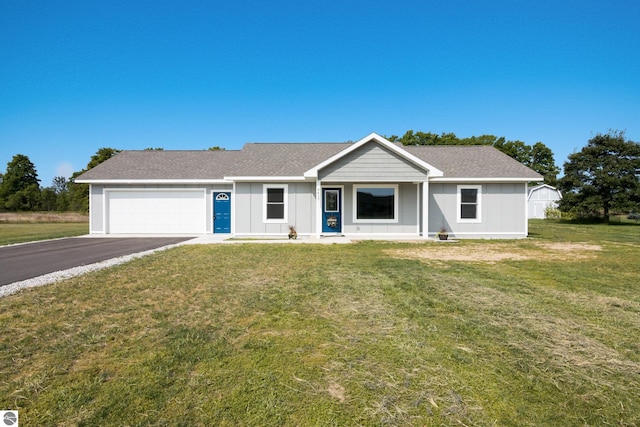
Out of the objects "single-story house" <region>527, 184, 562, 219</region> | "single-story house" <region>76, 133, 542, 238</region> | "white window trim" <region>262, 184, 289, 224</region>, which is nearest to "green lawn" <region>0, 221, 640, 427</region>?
"single-story house" <region>76, 133, 542, 238</region>

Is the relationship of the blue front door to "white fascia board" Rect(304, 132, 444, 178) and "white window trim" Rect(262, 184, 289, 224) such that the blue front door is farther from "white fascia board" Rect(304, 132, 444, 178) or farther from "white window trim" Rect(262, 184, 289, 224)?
"white fascia board" Rect(304, 132, 444, 178)

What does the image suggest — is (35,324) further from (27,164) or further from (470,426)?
(27,164)

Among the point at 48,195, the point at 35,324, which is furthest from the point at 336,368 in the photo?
the point at 48,195

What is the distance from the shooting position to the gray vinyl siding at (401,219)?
1480cm

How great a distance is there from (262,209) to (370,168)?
566cm

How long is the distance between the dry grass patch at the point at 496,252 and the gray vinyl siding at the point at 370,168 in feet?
11.3

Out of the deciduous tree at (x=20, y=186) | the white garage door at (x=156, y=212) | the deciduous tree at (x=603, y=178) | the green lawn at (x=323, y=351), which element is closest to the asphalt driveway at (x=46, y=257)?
the green lawn at (x=323, y=351)

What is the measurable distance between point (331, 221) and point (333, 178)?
7.74ft

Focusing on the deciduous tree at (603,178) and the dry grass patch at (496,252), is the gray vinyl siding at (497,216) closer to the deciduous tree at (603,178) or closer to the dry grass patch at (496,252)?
the dry grass patch at (496,252)

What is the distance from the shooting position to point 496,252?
1052 cm

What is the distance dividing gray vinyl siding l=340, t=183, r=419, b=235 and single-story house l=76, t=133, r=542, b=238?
0.05m

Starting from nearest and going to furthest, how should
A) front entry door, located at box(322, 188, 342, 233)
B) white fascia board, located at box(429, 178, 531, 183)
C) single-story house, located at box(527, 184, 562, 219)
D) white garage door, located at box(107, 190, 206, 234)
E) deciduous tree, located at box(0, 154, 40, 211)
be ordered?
1. white fascia board, located at box(429, 178, 531, 183)
2. front entry door, located at box(322, 188, 342, 233)
3. white garage door, located at box(107, 190, 206, 234)
4. single-story house, located at box(527, 184, 562, 219)
5. deciduous tree, located at box(0, 154, 40, 211)

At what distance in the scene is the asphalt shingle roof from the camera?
15.1 metres

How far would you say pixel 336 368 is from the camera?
2.95 m
